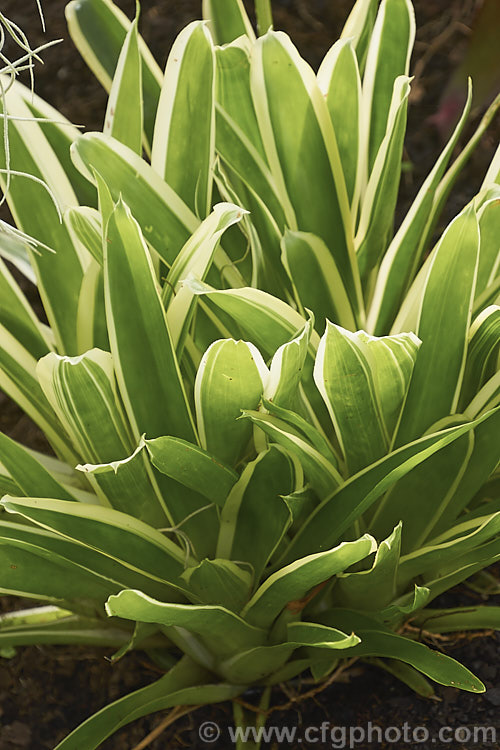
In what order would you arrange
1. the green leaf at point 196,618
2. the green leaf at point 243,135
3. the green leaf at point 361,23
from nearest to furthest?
the green leaf at point 196,618
the green leaf at point 243,135
the green leaf at point 361,23

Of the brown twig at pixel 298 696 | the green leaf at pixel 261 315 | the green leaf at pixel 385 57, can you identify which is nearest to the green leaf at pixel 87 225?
the green leaf at pixel 261 315

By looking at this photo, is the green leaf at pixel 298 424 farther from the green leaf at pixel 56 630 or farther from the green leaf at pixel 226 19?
the green leaf at pixel 226 19

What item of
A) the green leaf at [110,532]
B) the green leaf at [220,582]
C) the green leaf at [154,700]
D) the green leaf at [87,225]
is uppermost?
the green leaf at [87,225]

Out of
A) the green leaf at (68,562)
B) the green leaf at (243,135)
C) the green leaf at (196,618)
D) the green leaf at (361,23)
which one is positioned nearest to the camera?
the green leaf at (196,618)

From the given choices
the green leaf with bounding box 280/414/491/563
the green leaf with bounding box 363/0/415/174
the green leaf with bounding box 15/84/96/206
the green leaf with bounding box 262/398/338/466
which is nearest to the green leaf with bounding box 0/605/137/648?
the green leaf with bounding box 280/414/491/563

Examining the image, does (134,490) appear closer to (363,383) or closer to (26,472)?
(26,472)

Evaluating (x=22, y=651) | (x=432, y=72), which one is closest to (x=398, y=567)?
(x=22, y=651)

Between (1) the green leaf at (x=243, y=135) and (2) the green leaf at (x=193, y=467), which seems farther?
(1) the green leaf at (x=243, y=135)

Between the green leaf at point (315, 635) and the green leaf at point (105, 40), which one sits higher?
the green leaf at point (105, 40)
